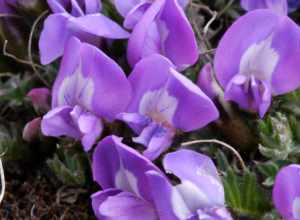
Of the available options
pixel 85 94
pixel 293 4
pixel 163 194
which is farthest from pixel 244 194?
pixel 293 4

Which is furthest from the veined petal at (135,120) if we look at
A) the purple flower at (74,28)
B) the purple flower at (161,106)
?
the purple flower at (74,28)

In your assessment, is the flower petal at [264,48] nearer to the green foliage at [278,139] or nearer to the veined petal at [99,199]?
the green foliage at [278,139]

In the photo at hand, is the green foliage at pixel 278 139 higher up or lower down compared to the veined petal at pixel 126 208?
higher up

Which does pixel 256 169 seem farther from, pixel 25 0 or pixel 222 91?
pixel 25 0

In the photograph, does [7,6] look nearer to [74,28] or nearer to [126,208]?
[74,28]

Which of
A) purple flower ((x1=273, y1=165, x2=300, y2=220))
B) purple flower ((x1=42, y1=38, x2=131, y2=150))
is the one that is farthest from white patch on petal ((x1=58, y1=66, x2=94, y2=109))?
purple flower ((x1=273, y1=165, x2=300, y2=220))

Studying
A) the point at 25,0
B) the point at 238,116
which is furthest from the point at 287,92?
the point at 25,0

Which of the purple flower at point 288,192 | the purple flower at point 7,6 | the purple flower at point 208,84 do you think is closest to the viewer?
the purple flower at point 288,192
